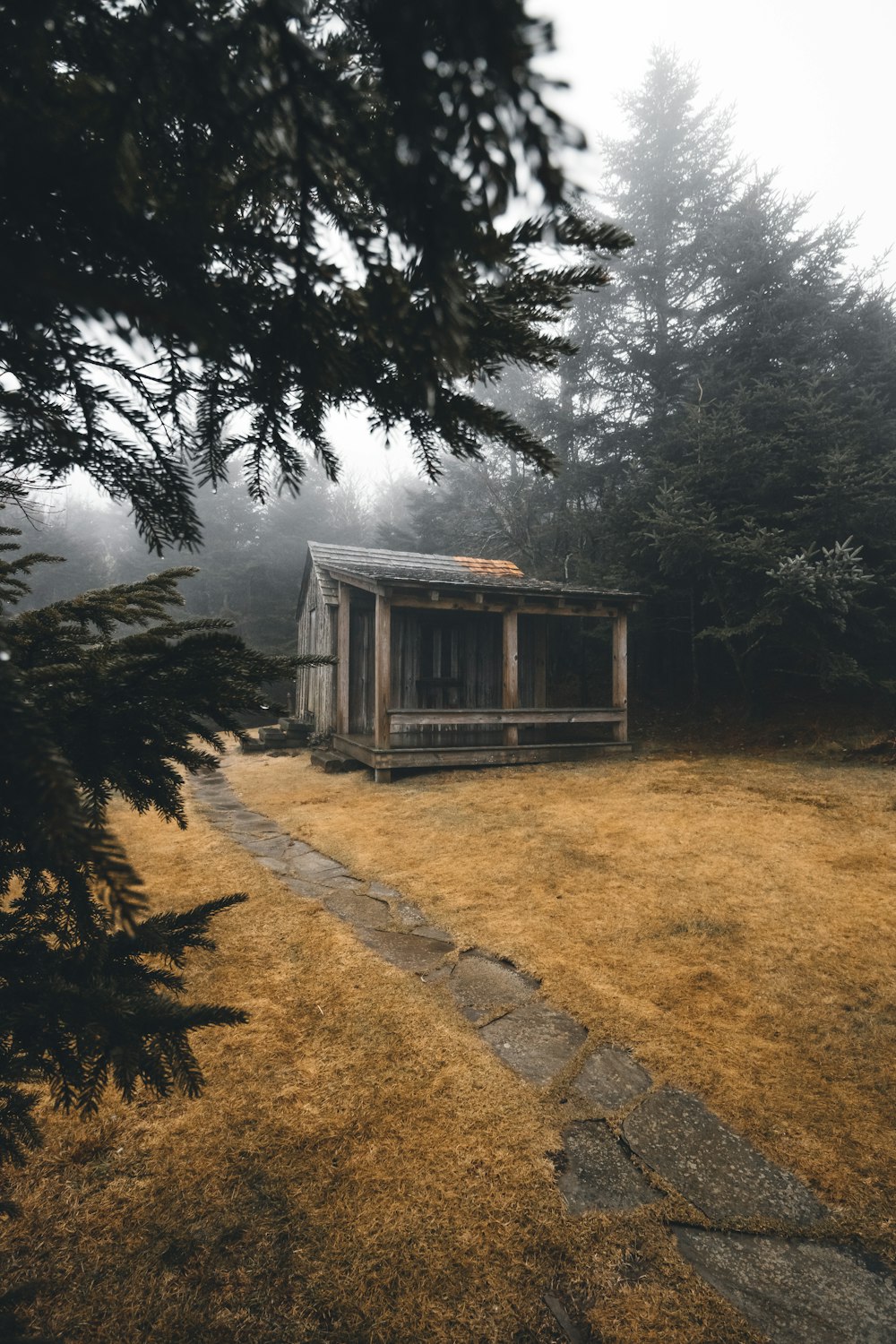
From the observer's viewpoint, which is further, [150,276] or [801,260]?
[801,260]

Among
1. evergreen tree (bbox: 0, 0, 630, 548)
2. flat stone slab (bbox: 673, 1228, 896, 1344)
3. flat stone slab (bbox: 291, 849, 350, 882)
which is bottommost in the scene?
flat stone slab (bbox: 291, 849, 350, 882)

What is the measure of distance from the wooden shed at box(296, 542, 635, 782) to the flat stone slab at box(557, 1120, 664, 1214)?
21.5 ft

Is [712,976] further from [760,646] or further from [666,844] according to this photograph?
[760,646]

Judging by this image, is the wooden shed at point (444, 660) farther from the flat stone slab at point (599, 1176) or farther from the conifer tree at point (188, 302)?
the conifer tree at point (188, 302)

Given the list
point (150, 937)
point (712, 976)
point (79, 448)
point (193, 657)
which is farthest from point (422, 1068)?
point (79, 448)

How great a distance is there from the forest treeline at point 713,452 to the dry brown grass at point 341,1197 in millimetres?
9143

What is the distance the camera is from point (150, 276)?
1105 mm

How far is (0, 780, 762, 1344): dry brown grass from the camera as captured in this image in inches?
49.1

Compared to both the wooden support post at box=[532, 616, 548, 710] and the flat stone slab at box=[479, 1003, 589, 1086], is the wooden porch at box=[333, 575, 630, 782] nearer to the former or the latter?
the wooden support post at box=[532, 616, 548, 710]

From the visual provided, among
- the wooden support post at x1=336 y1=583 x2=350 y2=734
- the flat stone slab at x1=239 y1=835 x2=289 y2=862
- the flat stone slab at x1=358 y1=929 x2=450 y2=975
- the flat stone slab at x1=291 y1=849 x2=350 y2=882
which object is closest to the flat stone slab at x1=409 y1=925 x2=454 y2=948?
the flat stone slab at x1=358 y1=929 x2=450 y2=975

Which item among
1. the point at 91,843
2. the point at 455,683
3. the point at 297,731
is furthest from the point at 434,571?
the point at 91,843

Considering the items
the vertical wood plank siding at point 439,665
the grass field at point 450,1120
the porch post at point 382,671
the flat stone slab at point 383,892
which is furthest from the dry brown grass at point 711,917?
the vertical wood plank siding at point 439,665

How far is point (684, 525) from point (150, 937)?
35.8 feet

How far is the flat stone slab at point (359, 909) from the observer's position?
134 inches
